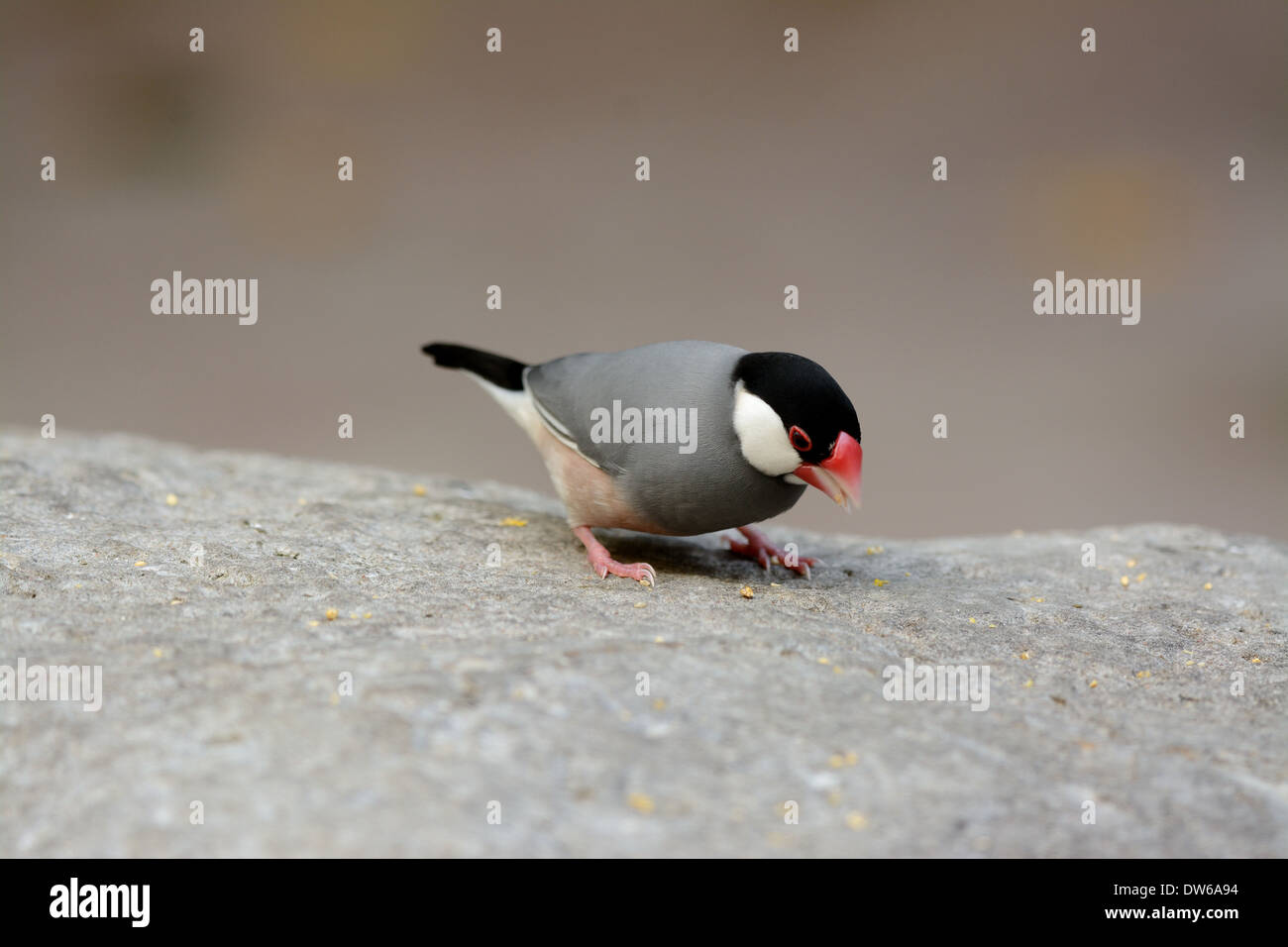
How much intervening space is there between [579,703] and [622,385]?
1422mm

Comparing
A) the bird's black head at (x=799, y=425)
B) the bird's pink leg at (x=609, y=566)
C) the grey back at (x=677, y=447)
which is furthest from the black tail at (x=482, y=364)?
the bird's black head at (x=799, y=425)

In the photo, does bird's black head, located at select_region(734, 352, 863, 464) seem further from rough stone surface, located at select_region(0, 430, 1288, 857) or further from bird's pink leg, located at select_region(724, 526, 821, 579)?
bird's pink leg, located at select_region(724, 526, 821, 579)

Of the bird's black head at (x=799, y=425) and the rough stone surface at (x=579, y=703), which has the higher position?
the bird's black head at (x=799, y=425)

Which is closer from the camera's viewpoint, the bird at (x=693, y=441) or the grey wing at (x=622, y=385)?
the bird at (x=693, y=441)

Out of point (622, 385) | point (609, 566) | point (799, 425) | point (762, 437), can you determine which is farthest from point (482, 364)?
point (799, 425)

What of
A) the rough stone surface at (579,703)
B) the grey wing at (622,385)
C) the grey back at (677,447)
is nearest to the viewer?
the rough stone surface at (579,703)

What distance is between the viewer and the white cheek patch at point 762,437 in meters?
3.11

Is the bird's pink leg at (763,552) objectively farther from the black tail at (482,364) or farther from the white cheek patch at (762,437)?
the black tail at (482,364)

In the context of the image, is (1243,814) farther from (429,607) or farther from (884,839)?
(429,607)

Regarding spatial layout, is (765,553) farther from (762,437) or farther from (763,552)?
(762,437)

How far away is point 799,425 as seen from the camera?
3053 mm

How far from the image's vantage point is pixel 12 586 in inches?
114

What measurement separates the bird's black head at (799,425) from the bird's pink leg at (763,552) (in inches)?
19.9
